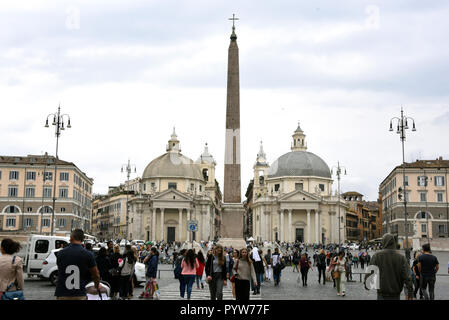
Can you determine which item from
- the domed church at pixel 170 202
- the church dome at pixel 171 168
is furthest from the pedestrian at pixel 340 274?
the church dome at pixel 171 168

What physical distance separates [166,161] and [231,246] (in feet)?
216

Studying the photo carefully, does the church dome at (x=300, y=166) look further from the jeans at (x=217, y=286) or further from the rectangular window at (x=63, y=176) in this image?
the jeans at (x=217, y=286)

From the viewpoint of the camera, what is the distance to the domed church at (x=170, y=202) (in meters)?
84.9

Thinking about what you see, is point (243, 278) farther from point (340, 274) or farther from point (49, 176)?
point (49, 176)

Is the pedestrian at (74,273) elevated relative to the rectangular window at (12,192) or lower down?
lower down

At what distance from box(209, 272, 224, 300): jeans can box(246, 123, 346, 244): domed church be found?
7342 centimetres

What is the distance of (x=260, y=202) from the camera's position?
8956cm

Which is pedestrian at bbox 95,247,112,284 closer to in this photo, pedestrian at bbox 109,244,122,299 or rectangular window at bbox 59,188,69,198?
pedestrian at bbox 109,244,122,299

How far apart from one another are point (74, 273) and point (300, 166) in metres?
86.3

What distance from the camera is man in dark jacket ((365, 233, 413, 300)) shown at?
764 centimetres

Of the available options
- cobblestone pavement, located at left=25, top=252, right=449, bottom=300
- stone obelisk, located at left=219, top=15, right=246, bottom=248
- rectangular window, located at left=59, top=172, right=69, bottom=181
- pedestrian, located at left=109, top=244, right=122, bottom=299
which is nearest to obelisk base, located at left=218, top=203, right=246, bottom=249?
stone obelisk, located at left=219, top=15, right=246, bottom=248

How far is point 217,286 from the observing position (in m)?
12.1

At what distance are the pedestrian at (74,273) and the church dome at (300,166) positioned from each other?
85730 millimetres

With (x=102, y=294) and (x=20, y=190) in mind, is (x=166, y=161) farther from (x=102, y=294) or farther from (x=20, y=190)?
(x=102, y=294)
